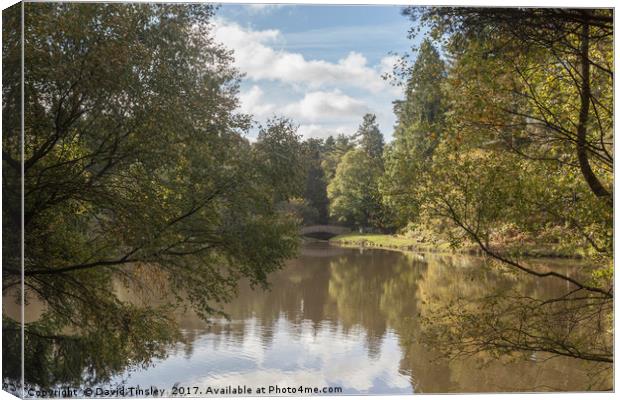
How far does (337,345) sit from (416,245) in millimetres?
1095

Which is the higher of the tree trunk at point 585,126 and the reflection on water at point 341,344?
the tree trunk at point 585,126

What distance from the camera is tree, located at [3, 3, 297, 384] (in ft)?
16.6

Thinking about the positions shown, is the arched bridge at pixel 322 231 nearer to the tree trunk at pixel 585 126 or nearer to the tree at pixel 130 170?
the tree at pixel 130 170

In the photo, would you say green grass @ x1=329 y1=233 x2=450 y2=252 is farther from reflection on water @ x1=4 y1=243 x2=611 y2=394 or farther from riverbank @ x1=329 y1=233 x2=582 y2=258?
reflection on water @ x1=4 y1=243 x2=611 y2=394

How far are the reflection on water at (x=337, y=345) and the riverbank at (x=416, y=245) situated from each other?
0.10 m

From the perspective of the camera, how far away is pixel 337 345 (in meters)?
5.31

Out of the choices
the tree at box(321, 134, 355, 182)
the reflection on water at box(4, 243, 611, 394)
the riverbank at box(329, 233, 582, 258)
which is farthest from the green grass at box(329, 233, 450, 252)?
the tree at box(321, 134, 355, 182)

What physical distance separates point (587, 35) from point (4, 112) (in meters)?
4.77

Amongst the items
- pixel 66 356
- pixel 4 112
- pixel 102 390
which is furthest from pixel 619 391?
pixel 4 112

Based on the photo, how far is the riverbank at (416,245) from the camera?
199 inches

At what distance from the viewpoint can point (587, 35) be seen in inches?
200

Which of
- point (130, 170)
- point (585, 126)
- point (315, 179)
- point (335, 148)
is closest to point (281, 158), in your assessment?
point (315, 179)

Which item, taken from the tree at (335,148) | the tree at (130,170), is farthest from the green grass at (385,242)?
the tree at (335,148)

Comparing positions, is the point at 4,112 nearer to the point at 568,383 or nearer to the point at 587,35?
the point at 587,35
